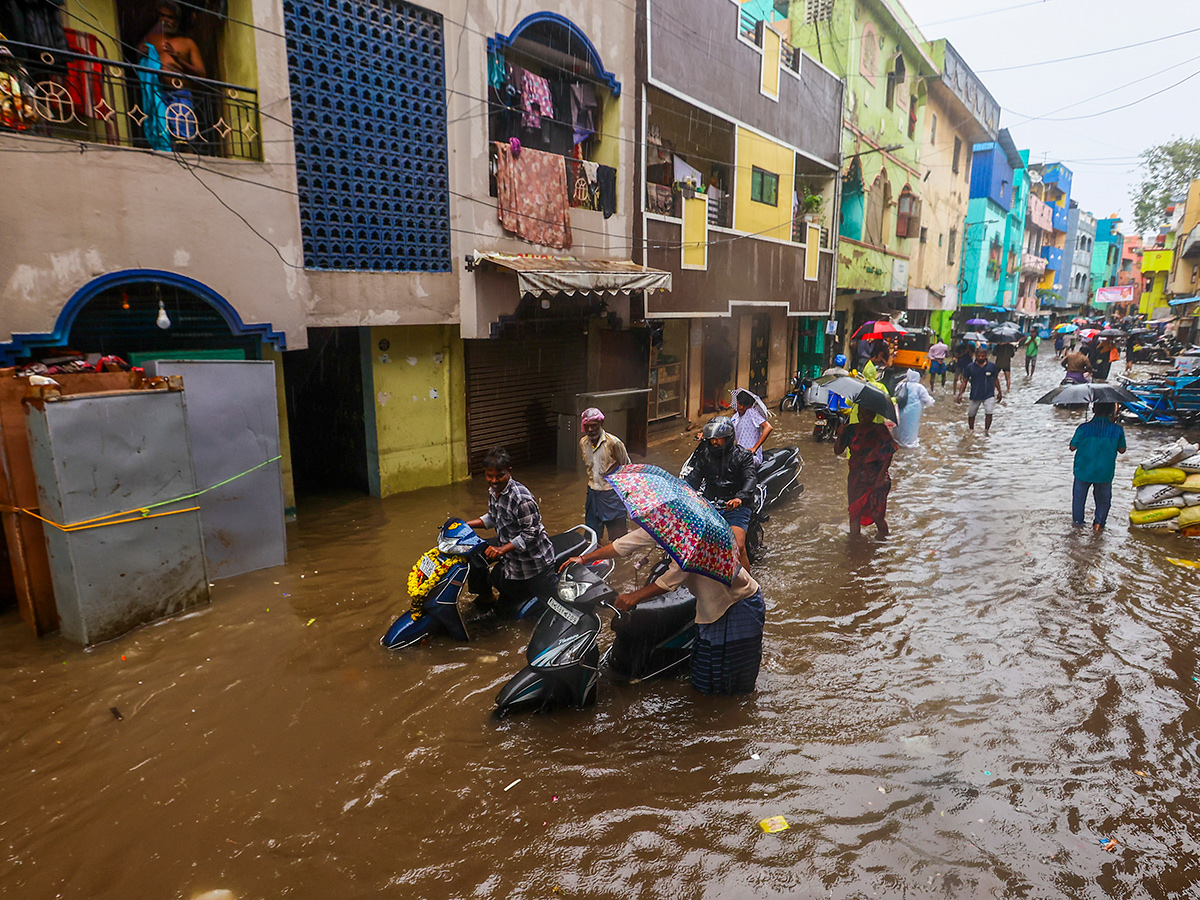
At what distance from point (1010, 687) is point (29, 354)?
338 inches

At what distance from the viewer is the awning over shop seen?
9383 millimetres

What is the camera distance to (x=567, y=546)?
5.98 meters

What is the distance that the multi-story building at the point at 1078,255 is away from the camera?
6488 centimetres

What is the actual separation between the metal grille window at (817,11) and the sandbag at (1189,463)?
17526 millimetres

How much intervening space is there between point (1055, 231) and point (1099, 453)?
67.5m

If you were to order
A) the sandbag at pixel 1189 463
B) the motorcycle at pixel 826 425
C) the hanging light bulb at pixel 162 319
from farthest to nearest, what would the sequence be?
1. the motorcycle at pixel 826 425
2. the sandbag at pixel 1189 463
3. the hanging light bulb at pixel 162 319

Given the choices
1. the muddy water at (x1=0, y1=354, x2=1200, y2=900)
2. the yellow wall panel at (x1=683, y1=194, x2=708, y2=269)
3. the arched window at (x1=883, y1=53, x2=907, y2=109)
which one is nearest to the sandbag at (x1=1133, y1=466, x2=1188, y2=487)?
the muddy water at (x1=0, y1=354, x2=1200, y2=900)

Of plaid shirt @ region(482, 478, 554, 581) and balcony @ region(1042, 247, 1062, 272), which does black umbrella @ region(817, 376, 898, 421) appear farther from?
balcony @ region(1042, 247, 1062, 272)

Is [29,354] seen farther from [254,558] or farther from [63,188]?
[254,558]

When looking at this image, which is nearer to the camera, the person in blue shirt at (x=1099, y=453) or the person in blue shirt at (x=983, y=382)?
the person in blue shirt at (x=1099, y=453)

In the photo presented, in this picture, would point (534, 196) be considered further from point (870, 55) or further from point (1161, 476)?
point (870, 55)

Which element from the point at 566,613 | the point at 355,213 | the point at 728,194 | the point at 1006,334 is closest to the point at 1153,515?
the point at 566,613

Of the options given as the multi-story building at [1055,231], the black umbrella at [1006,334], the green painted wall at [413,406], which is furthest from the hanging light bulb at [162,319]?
the multi-story building at [1055,231]

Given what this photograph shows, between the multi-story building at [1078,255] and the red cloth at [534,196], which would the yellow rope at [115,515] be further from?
the multi-story building at [1078,255]
